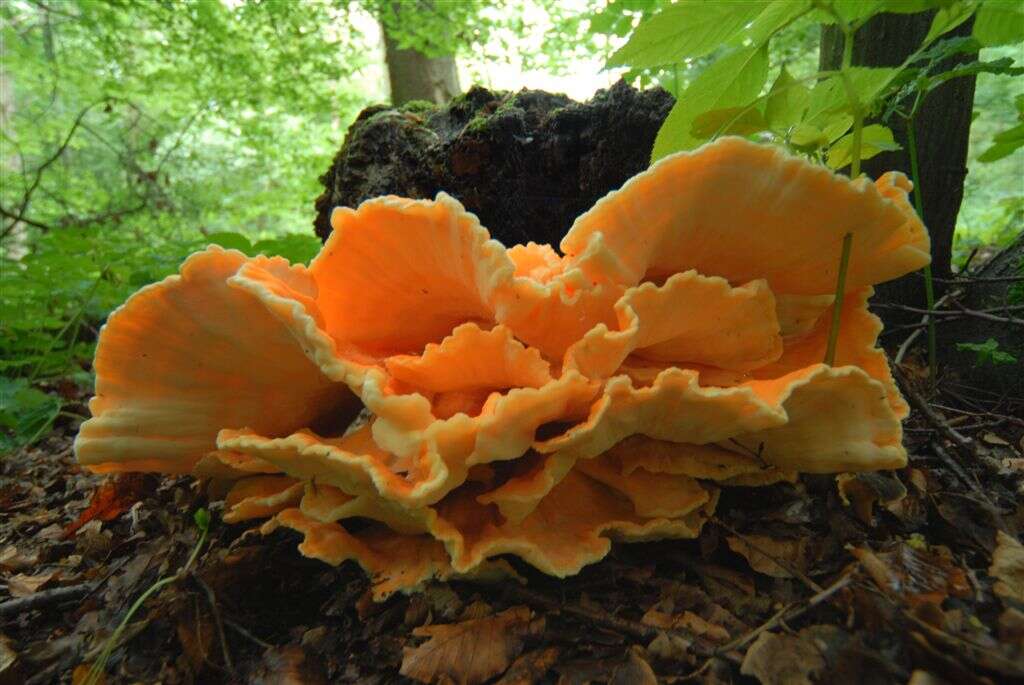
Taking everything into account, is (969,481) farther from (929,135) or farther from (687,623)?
(929,135)

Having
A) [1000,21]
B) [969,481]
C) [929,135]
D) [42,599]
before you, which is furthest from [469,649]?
[929,135]

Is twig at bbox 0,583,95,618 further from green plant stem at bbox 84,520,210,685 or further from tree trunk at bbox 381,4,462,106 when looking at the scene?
tree trunk at bbox 381,4,462,106

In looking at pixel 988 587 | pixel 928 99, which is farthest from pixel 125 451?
pixel 928 99

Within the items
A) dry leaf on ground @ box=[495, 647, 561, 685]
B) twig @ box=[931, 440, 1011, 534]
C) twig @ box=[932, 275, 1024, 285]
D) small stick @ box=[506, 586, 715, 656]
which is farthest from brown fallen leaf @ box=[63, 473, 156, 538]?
twig @ box=[932, 275, 1024, 285]

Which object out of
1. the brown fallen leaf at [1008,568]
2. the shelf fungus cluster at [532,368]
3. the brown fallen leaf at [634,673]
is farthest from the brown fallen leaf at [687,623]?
the brown fallen leaf at [1008,568]

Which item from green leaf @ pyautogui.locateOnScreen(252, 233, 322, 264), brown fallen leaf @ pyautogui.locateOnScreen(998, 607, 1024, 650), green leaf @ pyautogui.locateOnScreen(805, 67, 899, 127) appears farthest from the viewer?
green leaf @ pyautogui.locateOnScreen(252, 233, 322, 264)

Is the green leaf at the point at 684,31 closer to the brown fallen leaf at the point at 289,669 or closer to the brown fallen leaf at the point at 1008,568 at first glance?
the brown fallen leaf at the point at 1008,568

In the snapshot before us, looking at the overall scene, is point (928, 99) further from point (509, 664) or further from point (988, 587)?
point (509, 664)
